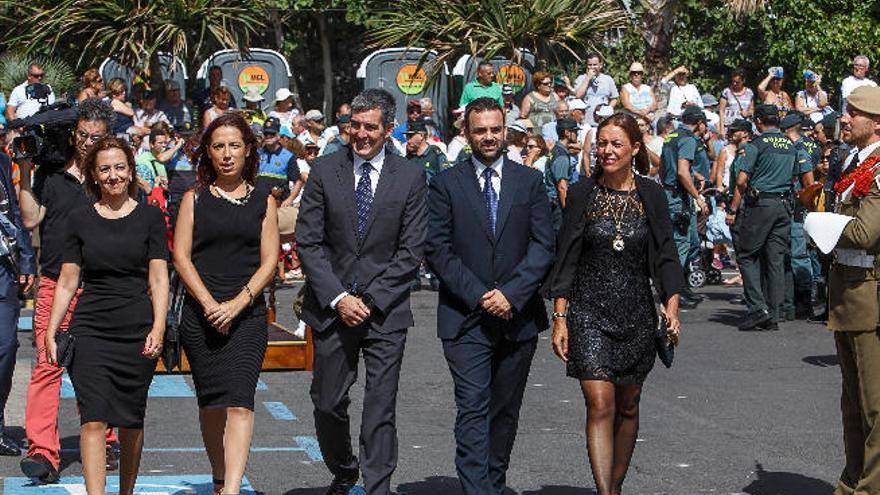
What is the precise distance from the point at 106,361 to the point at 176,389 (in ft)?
13.8

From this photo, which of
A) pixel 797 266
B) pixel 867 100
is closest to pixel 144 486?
pixel 867 100

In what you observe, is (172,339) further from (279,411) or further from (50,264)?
(279,411)

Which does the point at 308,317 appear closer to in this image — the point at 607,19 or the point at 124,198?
the point at 124,198

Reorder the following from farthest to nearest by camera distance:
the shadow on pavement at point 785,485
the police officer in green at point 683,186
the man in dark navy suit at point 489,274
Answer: the police officer in green at point 683,186 → the shadow on pavement at point 785,485 → the man in dark navy suit at point 489,274

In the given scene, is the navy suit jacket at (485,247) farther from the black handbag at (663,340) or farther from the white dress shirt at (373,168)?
the black handbag at (663,340)

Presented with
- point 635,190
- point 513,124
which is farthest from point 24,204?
point 513,124

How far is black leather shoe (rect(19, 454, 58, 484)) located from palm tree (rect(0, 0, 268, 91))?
13911 mm

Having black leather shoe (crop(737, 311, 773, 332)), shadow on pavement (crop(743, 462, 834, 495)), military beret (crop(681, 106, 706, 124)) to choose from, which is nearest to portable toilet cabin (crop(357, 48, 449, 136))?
military beret (crop(681, 106, 706, 124))

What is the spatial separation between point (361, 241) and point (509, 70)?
15.7 metres

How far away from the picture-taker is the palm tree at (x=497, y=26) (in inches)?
928

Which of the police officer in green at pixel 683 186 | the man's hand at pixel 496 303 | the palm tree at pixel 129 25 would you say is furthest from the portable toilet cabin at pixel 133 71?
the man's hand at pixel 496 303

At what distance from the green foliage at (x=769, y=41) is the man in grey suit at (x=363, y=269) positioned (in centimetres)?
2084

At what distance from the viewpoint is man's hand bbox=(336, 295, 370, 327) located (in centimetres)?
812

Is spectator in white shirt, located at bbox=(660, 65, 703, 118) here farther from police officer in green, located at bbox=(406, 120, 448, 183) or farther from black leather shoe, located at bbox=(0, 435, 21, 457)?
black leather shoe, located at bbox=(0, 435, 21, 457)
